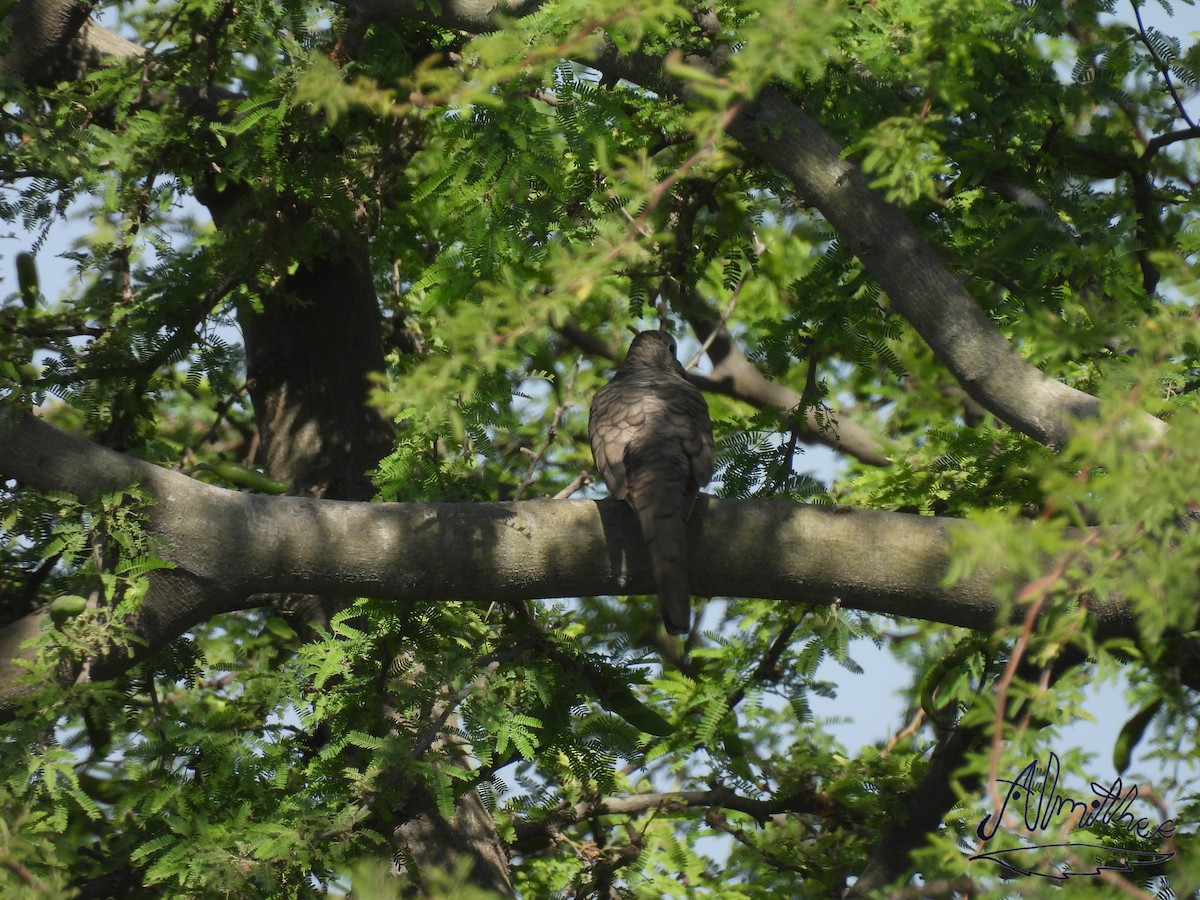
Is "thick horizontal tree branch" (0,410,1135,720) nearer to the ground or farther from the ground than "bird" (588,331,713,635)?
nearer to the ground

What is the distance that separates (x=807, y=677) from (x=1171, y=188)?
269cm

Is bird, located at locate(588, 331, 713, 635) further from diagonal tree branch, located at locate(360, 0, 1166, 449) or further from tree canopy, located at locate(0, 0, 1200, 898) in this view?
diagonal tree branch, located at locate(360, 0, 1166, 449)

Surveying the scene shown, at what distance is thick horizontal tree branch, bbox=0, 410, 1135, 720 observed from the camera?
3984 millimetres

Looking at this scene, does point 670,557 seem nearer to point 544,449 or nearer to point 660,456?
point 660,456

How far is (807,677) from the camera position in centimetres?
576

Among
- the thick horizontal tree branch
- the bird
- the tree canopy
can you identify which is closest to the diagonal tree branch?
the tree canopy

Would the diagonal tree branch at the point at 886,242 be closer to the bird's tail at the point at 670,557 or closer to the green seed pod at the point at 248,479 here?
the bird's tail at the point at 670,557

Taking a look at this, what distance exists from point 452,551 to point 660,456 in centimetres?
83

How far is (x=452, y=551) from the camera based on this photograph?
4.00m

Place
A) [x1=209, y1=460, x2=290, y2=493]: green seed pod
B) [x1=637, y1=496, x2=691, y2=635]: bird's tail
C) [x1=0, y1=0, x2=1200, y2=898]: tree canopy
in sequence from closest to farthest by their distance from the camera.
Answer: [x1=0, y1=0, x2=1200, y2=898]: tree canopy → [x1=637, y1=496, x2=691, y2=635]: bird's tail → [x1=209, y1=460, x2=290, y2=493]: green seed pod

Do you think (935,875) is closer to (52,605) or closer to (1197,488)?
(1197,488)

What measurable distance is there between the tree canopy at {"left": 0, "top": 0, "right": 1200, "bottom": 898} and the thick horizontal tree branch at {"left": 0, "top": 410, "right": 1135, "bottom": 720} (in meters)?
0.01

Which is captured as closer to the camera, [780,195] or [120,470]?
[120,470]

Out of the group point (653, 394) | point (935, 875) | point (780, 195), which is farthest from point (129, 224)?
point (935, 875)
